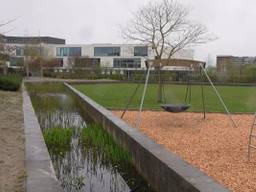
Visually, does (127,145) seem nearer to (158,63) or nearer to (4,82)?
(158,63)

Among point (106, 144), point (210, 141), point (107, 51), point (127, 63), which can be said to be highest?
point (107, 51)

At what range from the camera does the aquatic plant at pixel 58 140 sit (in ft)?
34.4

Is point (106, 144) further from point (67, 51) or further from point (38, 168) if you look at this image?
point (67, 51)

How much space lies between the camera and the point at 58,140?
11.1 m

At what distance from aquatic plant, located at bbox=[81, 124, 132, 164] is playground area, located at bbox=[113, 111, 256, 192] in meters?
0.84

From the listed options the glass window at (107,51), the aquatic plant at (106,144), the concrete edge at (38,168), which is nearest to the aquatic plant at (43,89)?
the aquatic plant at (106,144)

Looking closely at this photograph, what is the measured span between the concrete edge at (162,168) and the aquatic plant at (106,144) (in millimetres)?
161

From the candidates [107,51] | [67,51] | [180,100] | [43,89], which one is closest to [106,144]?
[180,100]

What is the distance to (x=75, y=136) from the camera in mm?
12453

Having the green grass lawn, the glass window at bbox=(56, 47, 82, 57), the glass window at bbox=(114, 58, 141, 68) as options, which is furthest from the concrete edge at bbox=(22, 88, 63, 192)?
the glass window at bbox=(56, 47, 82, 57)

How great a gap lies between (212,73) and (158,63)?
125 ft

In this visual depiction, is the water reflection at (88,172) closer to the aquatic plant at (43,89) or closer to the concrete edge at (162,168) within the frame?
the concrete edge at (162,168)

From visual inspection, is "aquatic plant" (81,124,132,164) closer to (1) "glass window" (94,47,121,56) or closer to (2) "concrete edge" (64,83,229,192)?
(2) "concrete edge" (64,83,229,192)

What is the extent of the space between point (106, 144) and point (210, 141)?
7.95 feet
